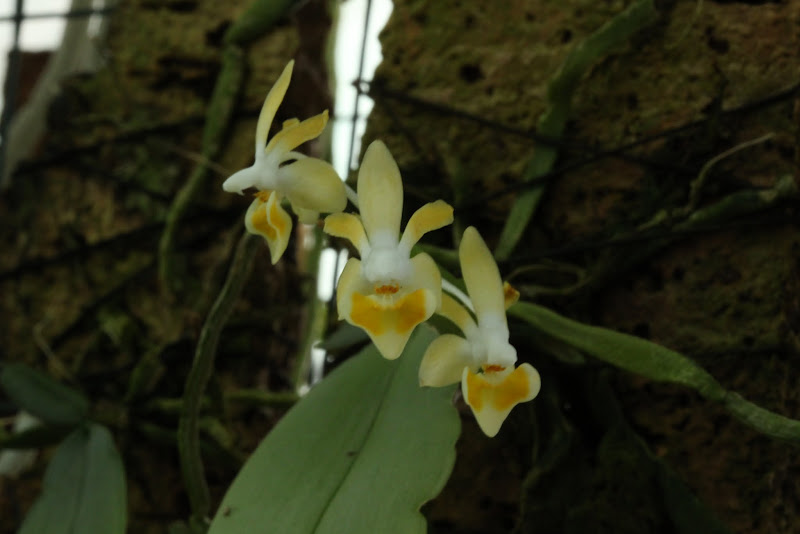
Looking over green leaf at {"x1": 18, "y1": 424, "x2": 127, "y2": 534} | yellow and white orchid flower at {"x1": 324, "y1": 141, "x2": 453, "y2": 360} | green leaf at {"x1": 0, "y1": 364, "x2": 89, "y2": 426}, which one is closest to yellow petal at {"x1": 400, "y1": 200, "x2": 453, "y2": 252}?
yellow and white orchid flower at {"x1": 324, "y1": 141, "x2": 453, "y2": 360}

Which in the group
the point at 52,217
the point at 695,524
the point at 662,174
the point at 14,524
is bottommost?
the point at 695,524

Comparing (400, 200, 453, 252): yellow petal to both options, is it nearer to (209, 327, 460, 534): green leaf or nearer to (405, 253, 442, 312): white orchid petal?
(405, 253, 442, 312): white orchid petal

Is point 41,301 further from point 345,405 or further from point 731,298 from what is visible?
point 731,298

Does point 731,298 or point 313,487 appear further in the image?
point 731,298

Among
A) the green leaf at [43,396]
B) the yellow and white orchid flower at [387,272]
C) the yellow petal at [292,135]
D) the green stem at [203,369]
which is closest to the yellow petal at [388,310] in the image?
the yellow and white orchid flower at [387,272]

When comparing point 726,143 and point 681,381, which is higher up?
point 726,143

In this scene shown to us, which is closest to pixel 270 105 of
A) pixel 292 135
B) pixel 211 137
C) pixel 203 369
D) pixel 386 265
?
pixel 292 135

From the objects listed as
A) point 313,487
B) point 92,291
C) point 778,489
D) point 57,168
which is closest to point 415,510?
point 313,487
